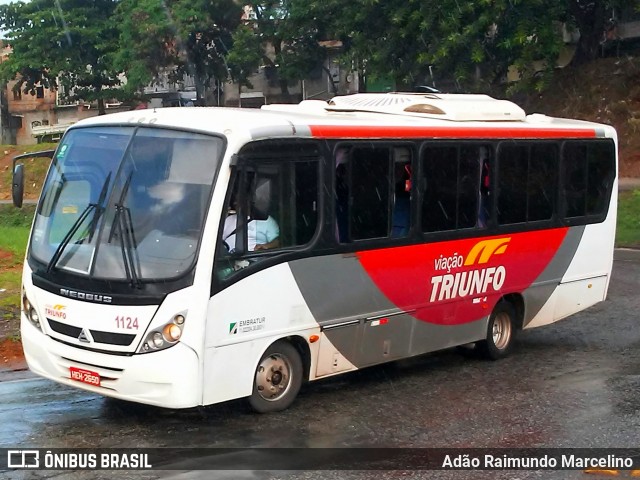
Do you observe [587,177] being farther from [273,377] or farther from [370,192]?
[273,377]

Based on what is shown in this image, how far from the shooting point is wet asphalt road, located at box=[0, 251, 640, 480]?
7176mm

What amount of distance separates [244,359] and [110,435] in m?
1.18

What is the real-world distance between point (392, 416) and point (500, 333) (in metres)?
3.14

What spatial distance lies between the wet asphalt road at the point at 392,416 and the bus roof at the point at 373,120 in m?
2.39

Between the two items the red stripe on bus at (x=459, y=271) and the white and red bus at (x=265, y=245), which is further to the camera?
the red stripe on bus at (x=459, y=271)

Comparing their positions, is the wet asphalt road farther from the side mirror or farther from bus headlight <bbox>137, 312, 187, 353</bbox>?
the side mirror

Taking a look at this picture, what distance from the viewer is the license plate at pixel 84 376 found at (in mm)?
7301

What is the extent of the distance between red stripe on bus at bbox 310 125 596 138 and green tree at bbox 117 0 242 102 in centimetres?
3087

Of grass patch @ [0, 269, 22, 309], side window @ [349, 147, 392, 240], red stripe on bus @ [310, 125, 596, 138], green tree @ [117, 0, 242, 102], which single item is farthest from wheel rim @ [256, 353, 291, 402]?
green tree @ [117, 0, 242, 102]

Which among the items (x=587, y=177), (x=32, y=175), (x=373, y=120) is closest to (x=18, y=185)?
(x=373, y=120)

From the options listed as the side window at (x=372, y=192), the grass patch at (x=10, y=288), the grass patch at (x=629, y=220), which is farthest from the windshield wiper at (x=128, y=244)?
the grass patch at (x=629, y=220)

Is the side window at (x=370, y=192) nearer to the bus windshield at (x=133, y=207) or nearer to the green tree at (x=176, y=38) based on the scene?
the bus windshield at (x=133, y=207)

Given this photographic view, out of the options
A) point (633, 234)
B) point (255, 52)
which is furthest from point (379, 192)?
point (255, 52)

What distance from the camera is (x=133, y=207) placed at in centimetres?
743
